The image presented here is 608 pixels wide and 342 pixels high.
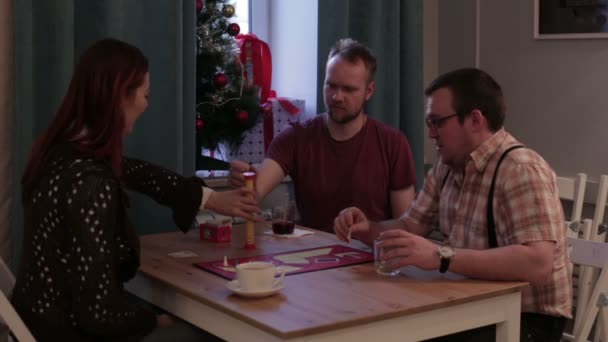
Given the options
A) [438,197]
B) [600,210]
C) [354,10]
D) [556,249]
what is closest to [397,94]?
[354,10]

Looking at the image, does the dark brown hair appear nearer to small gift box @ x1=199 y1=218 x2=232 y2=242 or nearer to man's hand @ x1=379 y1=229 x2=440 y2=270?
man's hand @ x1=379 y1=229 x2=440 y2=270

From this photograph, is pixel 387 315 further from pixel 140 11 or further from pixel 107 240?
pixel 140 11

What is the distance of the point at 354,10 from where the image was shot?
12.0 ft

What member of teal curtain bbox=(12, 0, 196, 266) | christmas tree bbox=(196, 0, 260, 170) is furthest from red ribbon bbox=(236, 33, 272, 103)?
teal curtain bbox=(12, 0, 196, 266)

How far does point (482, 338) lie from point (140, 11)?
164 cm

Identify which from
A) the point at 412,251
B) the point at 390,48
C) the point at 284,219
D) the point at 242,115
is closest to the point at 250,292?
the point at 412,251

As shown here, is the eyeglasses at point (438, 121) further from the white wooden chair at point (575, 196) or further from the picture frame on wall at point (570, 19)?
the picture frame on wall at point (570, 19)

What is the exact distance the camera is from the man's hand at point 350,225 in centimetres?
241

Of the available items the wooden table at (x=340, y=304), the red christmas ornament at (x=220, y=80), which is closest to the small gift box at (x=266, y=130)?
the red christmas ornament at (x=220, y=80)

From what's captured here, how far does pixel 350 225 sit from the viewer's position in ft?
7.91

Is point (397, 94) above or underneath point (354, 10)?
underneath

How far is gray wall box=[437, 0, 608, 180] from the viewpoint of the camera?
3398 mm

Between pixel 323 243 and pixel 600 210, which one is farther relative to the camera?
pixel 600 210

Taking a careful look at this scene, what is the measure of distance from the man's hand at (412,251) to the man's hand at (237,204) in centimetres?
56
